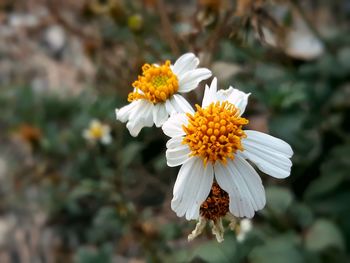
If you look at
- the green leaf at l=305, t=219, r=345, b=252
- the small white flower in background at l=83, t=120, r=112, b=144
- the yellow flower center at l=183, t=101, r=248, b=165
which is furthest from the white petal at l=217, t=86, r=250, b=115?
the small white flower in background at l=83, t=120, r=112, b=144

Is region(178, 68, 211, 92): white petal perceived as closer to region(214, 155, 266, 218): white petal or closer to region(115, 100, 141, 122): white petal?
region(115, 100, 141, 122): white petal

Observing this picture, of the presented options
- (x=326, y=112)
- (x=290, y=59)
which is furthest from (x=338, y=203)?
(x=290, y=59)

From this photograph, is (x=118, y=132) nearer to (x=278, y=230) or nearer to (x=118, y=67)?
(x=118, y=67)

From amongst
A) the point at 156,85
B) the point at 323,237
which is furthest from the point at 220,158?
the point at 323,237

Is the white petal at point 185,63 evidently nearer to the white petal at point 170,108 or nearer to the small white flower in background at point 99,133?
the white petal at point 170,108

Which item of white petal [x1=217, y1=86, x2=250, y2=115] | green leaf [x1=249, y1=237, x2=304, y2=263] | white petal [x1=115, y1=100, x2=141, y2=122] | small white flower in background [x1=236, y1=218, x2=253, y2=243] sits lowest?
green leaf [x1=249, y1=237, x2=304, y2=263]

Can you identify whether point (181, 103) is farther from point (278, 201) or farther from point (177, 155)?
point (278, 201)
